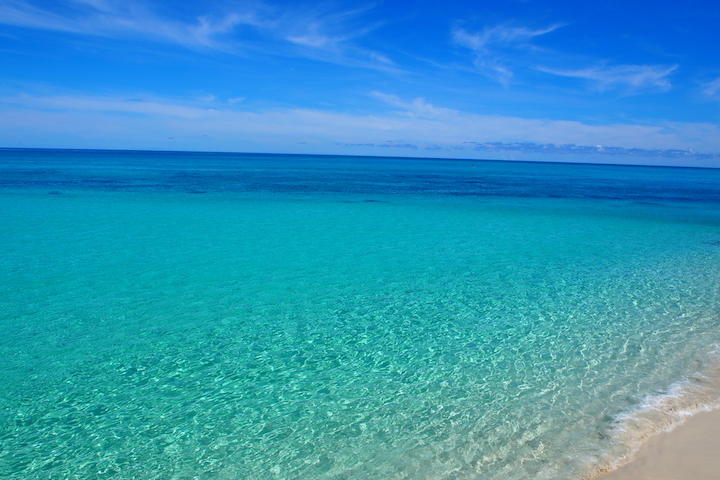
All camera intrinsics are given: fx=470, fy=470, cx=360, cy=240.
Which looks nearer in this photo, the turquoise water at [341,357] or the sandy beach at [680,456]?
the sandy beach at [680,456]

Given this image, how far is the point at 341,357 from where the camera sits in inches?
297

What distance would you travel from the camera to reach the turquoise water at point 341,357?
5168 millimetres

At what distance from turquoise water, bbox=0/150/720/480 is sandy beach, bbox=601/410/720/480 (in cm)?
18

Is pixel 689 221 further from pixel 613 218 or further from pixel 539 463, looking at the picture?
pixel 539 463

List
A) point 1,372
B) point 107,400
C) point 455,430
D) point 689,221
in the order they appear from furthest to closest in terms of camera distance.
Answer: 1. point 689,221
2. point 1,372
3. point 107,400
4. point 455,430

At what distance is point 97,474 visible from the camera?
4.76 metres

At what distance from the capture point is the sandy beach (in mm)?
4723

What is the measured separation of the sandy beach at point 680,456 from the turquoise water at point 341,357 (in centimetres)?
18

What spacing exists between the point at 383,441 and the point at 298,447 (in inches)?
38.0

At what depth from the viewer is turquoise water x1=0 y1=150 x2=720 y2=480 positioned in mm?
5168

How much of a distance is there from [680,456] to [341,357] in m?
4.51

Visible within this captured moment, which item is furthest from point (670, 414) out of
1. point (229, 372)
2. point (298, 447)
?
point (229, 372)

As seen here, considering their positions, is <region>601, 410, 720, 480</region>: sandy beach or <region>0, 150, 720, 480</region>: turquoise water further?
<region>0, 150, 720, 480</region>: turquoise water

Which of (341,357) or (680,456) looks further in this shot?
(341,357)
